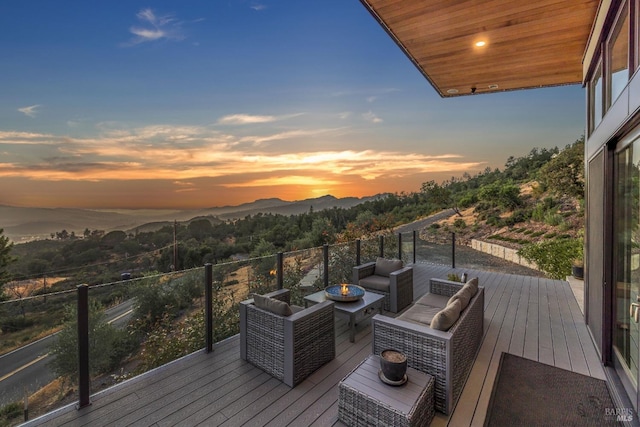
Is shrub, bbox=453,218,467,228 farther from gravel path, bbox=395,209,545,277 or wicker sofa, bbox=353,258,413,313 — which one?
wicker sofa, bbox=353,258,413,313

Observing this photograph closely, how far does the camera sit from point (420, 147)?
1045cm

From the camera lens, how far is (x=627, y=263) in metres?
2.37

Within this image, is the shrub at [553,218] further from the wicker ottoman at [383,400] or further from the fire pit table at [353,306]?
the wicker ottoman at [383,400]

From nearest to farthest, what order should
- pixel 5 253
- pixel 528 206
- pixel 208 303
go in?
pixel 208 303 → pixel 5 253 → pixel 528 206

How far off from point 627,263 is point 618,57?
1858 millimetres

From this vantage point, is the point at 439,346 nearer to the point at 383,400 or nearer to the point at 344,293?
the point at 383,400

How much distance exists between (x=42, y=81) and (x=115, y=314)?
7.83 metres

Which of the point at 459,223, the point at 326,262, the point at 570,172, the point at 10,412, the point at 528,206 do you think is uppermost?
the point at 570,172

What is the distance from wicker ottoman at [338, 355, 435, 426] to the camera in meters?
1.75

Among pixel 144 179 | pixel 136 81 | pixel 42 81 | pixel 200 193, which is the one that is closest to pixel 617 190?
pixel 136 81

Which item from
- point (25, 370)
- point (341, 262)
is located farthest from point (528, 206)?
point (25, 370)

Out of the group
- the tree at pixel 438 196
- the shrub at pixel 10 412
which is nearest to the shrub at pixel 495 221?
the tree at pixel 438 196

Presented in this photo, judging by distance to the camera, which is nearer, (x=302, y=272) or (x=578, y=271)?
(x=302, y=272)

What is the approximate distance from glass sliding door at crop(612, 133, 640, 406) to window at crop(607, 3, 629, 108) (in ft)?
1.77
